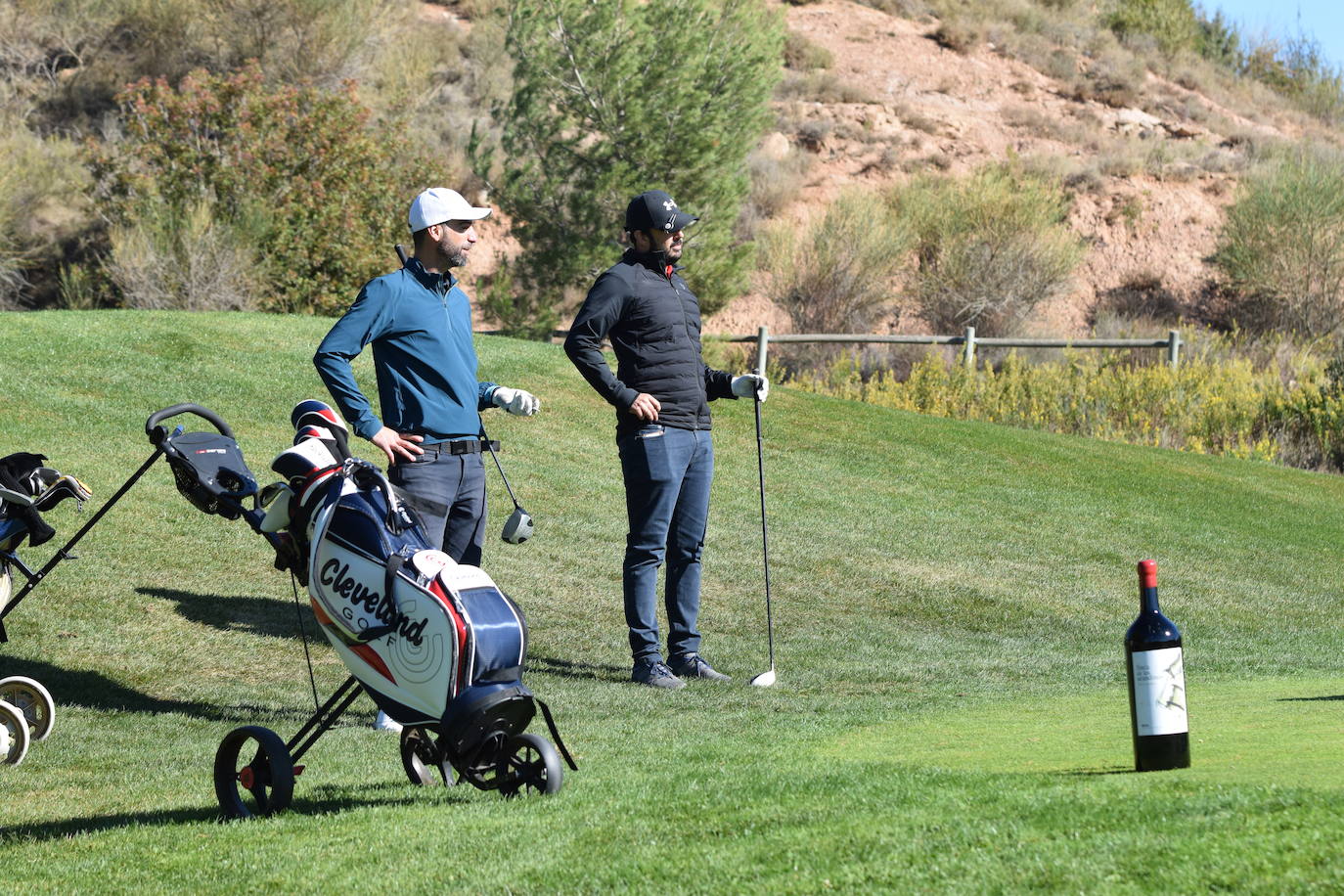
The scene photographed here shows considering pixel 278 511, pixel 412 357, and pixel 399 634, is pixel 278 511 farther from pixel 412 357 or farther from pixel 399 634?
pixel 412 357

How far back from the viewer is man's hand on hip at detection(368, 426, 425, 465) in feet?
20.5

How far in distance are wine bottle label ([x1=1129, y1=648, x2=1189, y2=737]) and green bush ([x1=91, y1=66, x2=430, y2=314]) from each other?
74.0ft

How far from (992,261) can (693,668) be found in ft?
93.2

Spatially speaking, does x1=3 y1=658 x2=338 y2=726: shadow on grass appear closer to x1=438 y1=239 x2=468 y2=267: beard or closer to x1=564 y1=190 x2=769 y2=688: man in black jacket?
x1=564 y1=190 x2=769 y2=688: man in black jacket

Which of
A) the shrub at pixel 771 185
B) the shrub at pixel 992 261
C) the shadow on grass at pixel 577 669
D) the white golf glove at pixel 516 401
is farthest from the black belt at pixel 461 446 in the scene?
the shrub at pixel 771 185

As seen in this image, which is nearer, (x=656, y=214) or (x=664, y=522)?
(x=656, y=214)

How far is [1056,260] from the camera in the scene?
35.2m

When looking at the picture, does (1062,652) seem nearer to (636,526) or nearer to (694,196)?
(636,526)

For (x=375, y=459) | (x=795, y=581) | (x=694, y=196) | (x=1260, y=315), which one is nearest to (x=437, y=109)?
(x=694, y=196)

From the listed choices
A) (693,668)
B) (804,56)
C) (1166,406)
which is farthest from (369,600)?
(804,56)

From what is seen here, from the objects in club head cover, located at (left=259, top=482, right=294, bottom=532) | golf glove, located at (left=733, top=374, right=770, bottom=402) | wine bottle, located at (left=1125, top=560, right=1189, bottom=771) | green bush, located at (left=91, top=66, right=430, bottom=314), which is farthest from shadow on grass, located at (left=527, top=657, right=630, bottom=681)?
green bush, located at (left=91, top=66, right=430, bottom=314)

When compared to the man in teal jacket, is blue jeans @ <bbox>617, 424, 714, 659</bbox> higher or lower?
lower

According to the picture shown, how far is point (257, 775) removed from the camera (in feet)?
15.8

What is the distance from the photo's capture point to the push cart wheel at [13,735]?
6.12 m
